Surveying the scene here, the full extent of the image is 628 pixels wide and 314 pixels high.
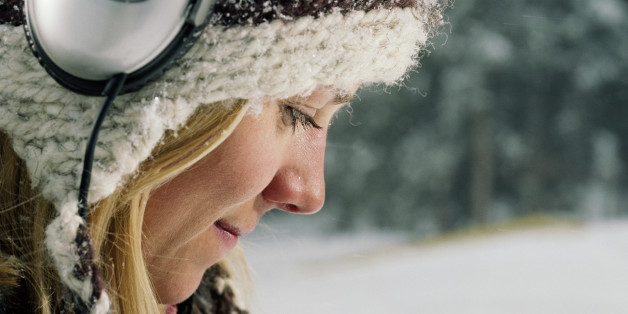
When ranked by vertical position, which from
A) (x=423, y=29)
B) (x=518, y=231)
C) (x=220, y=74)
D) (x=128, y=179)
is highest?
(x=518, y=231)

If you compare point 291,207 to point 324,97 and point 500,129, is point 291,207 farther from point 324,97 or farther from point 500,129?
point 500,129

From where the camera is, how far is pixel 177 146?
71 centimetres

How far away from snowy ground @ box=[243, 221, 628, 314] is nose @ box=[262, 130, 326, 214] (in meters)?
1.84

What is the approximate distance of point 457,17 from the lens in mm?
6938

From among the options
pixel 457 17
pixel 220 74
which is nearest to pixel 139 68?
pixel 220 74

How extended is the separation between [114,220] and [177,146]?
12cm

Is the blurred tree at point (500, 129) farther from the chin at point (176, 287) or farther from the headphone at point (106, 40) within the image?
the headphone at point (106, 40)

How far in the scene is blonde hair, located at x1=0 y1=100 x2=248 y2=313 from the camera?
702 millimetres

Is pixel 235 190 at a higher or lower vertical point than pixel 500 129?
lower

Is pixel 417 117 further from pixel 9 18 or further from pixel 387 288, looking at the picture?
pixel 9 18

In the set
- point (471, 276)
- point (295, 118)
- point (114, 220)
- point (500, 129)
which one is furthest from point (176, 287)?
point (500, 129)

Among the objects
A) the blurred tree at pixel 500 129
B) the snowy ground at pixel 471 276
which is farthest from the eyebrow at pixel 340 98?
the blurred tree at pixel 500 129

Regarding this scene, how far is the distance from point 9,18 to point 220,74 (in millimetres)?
229

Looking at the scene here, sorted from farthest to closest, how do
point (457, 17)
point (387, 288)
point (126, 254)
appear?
point (457, 17) < point (387, 288) < point (126, 254)
